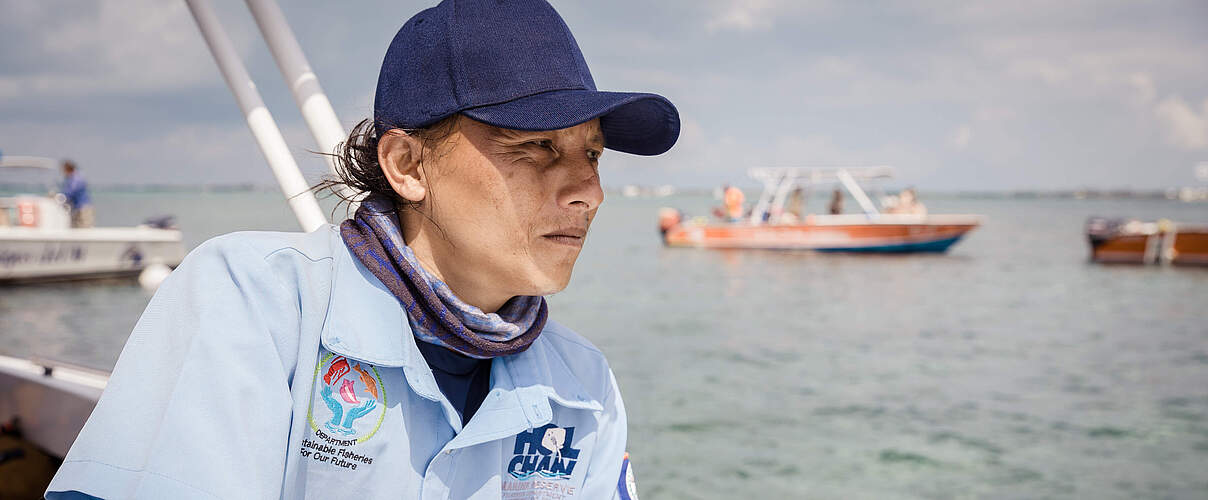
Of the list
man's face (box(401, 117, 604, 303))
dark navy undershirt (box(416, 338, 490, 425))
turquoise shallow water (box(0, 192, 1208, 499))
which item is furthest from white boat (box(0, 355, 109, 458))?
man's face (box(401, 117, 604, 303))

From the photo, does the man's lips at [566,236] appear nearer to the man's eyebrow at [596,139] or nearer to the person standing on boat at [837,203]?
the man's eyebrow at [596,139]

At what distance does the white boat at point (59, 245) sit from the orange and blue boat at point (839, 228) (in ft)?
56.4

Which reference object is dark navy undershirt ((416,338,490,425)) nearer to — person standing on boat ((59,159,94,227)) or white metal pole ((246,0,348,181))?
white metal pole ((246,0,348,181))

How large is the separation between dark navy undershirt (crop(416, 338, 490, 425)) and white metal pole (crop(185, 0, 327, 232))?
0.86 metres

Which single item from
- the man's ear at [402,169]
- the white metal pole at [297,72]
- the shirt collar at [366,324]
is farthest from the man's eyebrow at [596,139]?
the white metal pole at [297,72]

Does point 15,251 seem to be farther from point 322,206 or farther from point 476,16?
point 476,16

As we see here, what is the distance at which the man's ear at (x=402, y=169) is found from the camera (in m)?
1.33

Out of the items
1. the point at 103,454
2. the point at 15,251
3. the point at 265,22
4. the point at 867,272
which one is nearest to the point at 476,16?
the point at 103,454

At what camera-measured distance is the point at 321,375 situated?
3.92ft

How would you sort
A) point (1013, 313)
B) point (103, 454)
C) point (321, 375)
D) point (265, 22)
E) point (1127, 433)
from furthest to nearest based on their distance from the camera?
point (1013, 313) < point (1127, 433) < point (265, 22) < point (321, 375) < point (103, 454)

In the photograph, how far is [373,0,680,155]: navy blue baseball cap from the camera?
120cm

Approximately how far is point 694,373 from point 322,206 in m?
9.67

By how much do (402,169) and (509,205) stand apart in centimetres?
19

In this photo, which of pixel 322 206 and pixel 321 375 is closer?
pixel 321 375
